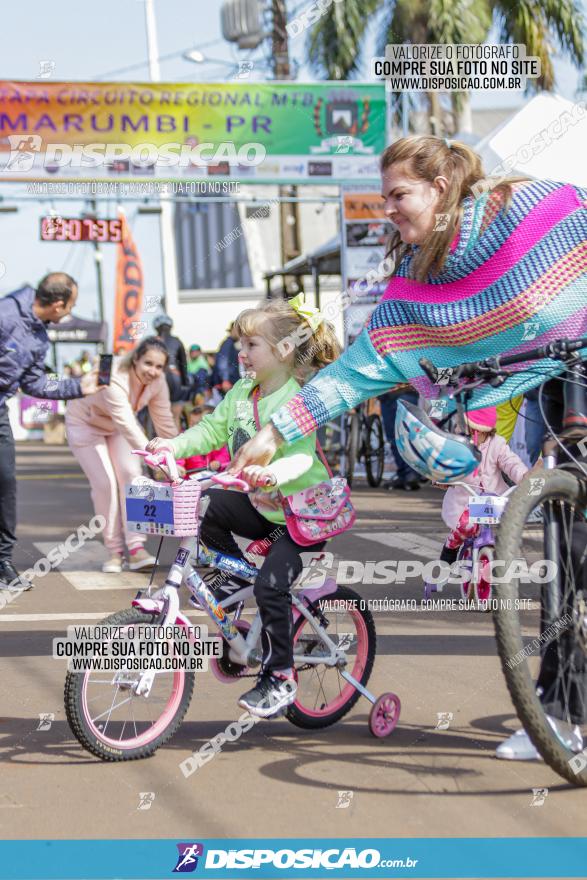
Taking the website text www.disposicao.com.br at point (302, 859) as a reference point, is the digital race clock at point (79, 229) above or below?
above

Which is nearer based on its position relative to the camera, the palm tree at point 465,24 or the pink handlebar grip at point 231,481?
the pink handlebar grip at point 231,481

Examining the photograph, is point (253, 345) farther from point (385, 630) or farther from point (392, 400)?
point (392, 400)

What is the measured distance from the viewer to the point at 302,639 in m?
4.85

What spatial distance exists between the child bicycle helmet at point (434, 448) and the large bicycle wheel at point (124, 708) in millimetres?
1082

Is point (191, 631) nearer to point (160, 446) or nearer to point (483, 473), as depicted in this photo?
point (160, 446)

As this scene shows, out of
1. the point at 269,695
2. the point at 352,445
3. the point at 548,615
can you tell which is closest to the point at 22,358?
the point at 269,695

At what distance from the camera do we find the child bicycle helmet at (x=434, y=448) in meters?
3.83

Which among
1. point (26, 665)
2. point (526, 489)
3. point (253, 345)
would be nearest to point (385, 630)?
point (26, 665)

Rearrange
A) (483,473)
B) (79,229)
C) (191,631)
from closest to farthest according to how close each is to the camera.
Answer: (191,631)
(483,473)
(79,229)

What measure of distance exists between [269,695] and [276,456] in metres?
0.82

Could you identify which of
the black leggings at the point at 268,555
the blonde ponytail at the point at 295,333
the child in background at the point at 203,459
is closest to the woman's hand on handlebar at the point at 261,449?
the black leggings at the point at 268,555

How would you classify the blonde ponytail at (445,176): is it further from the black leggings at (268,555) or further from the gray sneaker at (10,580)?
the gray sneaker at (10,580)

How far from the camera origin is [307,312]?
4801mm

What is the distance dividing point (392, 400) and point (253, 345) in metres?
11.1
